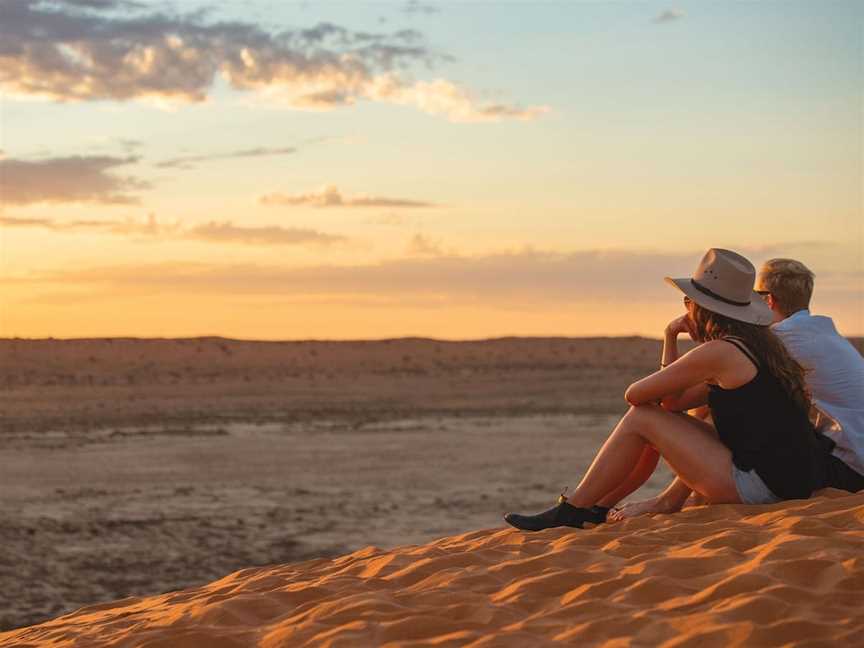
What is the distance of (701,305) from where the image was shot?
6953 millimetres

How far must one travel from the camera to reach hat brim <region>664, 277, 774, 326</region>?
6.87 m

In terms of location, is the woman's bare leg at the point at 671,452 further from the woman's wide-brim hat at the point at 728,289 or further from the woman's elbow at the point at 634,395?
the woman's wide-brim hat at the point at 728,289

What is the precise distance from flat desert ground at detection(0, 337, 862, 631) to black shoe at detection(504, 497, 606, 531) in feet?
14.3

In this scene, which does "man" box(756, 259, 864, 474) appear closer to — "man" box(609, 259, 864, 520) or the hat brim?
"man" box(609, 259, 864, 520)

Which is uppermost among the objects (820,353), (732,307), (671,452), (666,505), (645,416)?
(732,307)

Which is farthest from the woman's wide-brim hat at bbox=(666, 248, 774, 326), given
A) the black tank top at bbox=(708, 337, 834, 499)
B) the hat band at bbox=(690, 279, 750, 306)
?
the black tank top at bbox=(708, 337, 834, 499)

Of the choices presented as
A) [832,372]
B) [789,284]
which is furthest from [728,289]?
[832,372]

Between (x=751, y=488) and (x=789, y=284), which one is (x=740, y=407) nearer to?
(x=751, y=488)

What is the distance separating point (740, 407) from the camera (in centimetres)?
682

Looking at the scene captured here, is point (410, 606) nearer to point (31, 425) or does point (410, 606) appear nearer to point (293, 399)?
point (31, 425)

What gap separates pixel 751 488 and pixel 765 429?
478 mm

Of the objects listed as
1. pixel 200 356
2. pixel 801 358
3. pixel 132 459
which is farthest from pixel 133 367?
pixel 801 358

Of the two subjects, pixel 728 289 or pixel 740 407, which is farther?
pixel 728 289

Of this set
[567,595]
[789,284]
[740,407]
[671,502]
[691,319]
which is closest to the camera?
[567,595]
